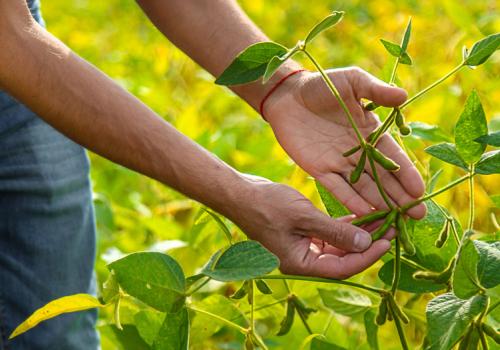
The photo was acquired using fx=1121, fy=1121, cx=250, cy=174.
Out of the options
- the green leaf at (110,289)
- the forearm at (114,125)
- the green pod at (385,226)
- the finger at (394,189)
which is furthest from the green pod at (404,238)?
the green leaf at (110,289)

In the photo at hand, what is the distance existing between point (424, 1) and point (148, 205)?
183cm

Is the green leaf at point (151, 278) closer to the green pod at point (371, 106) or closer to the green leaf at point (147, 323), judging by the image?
the green leaf at point (147, 323)

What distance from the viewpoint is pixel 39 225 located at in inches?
72.6

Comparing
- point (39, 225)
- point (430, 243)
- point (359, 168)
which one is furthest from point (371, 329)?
point (39, 225)

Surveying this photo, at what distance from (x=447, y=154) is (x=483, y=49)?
126mm

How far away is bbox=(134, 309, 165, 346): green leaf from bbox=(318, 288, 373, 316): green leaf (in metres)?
0.23

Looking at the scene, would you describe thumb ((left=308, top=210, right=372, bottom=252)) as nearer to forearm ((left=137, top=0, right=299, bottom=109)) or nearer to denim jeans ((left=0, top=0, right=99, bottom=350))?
forearm ((left=137, top=0, right=299, bottom=109))

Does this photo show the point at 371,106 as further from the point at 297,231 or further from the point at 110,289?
the point at 110,289

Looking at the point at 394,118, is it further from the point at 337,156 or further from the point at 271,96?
the point at 271,96

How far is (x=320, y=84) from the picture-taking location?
1.53 metres

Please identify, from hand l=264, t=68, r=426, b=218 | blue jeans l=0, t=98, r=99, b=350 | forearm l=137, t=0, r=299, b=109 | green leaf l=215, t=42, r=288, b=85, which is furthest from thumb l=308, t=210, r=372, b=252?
blue jeans l=0, t=98, r=99, b=350

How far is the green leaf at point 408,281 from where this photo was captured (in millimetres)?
1324

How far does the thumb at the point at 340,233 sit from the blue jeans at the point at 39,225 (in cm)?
60

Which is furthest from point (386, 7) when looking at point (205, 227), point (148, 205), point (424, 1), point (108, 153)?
point (108, 153)
